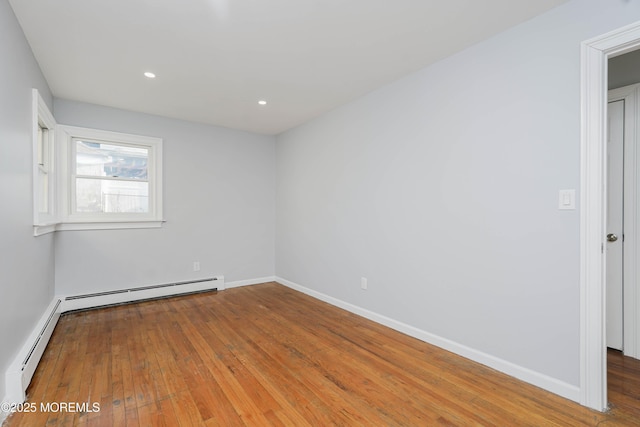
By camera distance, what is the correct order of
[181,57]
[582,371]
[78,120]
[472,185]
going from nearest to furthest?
1. [582,371]
2. [472,185]
3. [181,57]
4. [78,120]

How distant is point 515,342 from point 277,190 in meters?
3.84

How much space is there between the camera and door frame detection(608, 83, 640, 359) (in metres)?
2.43

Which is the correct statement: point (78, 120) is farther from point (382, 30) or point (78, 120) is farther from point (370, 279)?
point (370, 279)

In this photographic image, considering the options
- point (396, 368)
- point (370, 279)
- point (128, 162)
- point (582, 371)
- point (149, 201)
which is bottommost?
point (396, 368)

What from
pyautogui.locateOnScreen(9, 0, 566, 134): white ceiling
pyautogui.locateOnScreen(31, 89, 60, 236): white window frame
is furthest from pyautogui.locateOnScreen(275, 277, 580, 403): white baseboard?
pyautogui.locateOnScreen(31, 89, 60, 236): white window frame

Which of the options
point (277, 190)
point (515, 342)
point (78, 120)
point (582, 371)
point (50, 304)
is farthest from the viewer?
point (277, 190)

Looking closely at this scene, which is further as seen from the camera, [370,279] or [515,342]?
[370,279]

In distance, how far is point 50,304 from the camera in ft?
10.4

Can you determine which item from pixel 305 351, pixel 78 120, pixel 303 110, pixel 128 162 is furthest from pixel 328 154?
pixel 78 120

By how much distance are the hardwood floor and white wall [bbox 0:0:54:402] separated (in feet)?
1.31

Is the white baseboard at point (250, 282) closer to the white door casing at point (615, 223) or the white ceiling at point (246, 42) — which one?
the white ceiling at point (246, 42)

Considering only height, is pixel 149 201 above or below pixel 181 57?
below

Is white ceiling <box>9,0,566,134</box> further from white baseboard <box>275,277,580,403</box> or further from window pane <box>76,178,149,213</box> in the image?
white baseboard <box>275,277,580,403</box>

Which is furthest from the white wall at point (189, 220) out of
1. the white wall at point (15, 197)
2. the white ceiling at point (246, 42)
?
the white wall at point (15, 197)
